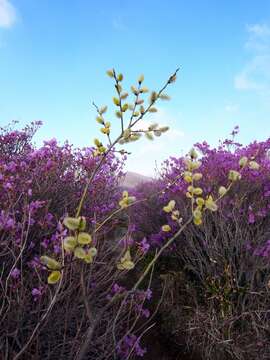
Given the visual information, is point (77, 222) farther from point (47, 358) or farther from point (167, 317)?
point (167, 317)

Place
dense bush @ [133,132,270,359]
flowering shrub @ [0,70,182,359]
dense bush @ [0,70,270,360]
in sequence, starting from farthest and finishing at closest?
dense bush @ [133,132,270,359], dense bush @ [0,70,270,360], flowering shrub @ [0,70,182,359]

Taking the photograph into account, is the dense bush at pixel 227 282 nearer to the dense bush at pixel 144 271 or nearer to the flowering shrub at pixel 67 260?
the dense bush at pixel 144 271

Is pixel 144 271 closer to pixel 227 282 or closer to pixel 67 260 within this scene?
pixel 227 282

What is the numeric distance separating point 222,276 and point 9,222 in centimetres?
284

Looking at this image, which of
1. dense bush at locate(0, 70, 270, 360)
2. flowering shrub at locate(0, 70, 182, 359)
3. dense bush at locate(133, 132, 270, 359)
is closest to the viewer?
flowering shrub at locate(0, 70, 182, 359)

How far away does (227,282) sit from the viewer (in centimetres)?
436

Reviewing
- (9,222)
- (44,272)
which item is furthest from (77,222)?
(44,272)

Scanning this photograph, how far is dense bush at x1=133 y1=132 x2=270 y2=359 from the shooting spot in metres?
4.04

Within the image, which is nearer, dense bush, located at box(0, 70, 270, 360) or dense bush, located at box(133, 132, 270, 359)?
dense bush, located at box(0, 70, 270, 360)

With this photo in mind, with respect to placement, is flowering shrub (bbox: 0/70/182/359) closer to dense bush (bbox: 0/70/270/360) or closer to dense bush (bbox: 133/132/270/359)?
dense bush (bbox: 0/70/270/360)

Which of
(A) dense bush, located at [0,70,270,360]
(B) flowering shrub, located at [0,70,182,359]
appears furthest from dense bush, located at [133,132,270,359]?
(B) flowering shrub, located at [0,70,182,359]

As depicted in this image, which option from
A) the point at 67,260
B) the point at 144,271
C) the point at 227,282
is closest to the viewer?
the point at 67,260

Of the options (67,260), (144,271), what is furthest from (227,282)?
(67,260)

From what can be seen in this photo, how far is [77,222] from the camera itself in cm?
109
